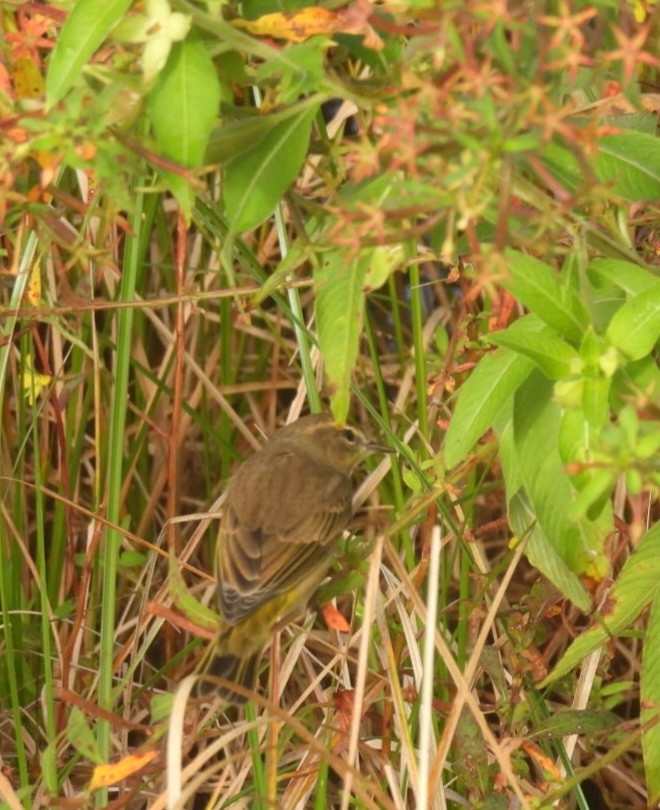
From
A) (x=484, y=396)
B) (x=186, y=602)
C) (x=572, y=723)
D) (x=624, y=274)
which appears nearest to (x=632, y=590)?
(x=572, y=723)

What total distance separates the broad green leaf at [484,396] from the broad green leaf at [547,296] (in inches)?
7.6

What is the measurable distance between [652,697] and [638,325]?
73cm

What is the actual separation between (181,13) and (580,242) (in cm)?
68

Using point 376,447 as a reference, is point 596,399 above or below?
above

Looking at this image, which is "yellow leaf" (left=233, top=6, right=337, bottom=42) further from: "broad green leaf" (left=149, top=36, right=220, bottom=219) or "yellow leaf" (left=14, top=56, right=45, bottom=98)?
"yellow leaf" (left=14, top=56, right=45, bottom=98)

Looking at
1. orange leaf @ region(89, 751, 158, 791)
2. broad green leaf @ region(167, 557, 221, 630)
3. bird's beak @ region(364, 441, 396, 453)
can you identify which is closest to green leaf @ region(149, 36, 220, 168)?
broad green leaf @ region(167, 557, 221, 630)

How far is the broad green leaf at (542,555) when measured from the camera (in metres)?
2.34

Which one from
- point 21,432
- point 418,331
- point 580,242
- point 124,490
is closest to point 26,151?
point 580,242

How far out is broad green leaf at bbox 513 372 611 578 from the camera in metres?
2.04

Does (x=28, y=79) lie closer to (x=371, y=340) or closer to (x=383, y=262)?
(x=383, y=262)

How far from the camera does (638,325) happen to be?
195 centimetres

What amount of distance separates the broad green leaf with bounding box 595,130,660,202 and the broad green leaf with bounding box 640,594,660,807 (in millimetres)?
710

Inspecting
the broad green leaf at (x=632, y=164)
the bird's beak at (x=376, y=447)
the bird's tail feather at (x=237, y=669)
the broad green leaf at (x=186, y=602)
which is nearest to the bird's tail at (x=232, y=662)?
the bird's tail feather at (x=237, y=669)

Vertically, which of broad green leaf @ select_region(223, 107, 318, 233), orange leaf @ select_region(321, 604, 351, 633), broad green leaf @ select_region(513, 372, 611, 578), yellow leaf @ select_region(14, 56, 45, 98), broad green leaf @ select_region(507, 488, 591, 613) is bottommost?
orange leaf @ select_region(321, 604, 351, 633)
